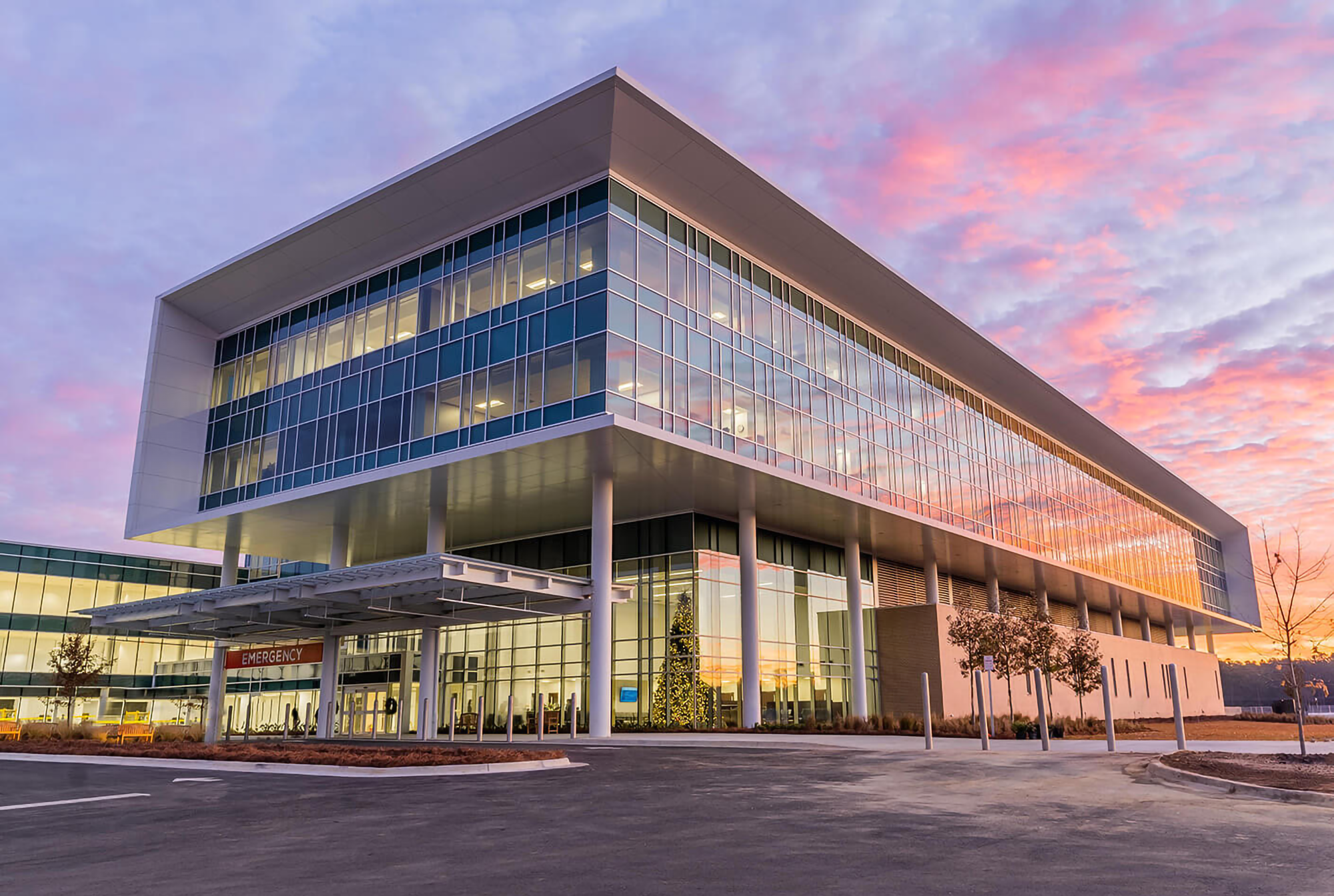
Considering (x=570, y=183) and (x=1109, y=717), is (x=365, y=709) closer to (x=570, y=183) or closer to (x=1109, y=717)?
(x=570, y=183)

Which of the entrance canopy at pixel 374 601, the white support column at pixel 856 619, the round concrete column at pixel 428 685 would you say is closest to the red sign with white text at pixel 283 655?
the entrance canopy at pixel 374 601

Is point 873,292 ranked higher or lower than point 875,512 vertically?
higher

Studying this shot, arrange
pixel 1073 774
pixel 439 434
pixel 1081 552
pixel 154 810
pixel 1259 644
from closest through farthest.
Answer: pixel 154 810, pixel 1073 774, pixel 439 434, pixel 1081 552, pixel 1259 644

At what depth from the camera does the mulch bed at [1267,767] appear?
12.8 meters

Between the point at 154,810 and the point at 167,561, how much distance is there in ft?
186

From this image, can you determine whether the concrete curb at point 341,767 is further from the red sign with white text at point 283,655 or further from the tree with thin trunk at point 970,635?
the tree with thin trunk at point 970,635

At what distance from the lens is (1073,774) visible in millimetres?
15484

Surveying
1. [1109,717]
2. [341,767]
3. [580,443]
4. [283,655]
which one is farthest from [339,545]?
[1109,717]

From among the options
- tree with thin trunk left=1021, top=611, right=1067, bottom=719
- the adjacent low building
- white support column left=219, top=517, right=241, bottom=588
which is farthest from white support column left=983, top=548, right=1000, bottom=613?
white support column left=219, top=517, right=241, bottom=588

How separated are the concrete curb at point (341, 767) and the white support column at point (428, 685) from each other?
12598 mm

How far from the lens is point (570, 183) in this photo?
1250 inches

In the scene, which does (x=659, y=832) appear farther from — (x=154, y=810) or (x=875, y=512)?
(x=875, y=512)

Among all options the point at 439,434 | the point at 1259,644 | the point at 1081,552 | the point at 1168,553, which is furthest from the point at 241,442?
the point at 1259,644

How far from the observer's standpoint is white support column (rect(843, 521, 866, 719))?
138ft
